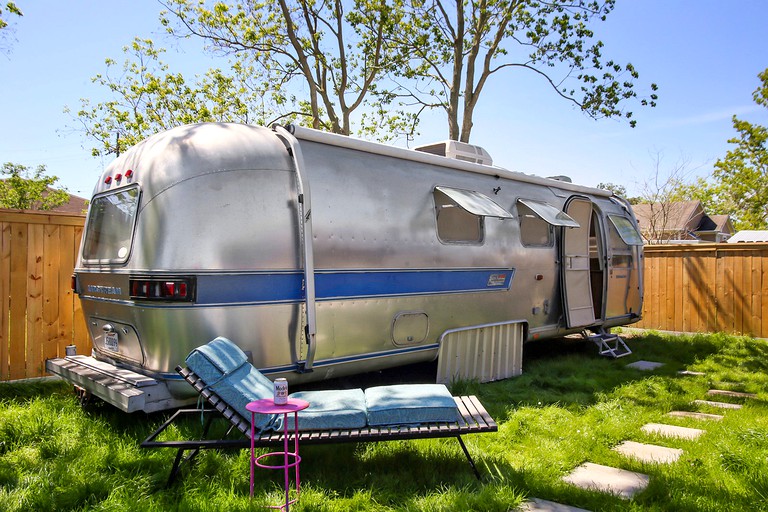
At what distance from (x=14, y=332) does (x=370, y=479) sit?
4626 mm

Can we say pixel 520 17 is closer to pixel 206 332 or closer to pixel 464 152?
pixel 464 152

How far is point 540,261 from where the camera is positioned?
760 centimetres

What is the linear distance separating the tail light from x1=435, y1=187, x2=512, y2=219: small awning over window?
298cm

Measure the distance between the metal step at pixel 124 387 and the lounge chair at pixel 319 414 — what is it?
0.46 m

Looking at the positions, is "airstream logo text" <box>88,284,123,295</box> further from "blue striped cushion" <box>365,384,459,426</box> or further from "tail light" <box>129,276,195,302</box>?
"blue striped cushion" <box>365,384,459,426</box>

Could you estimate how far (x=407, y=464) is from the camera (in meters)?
3.90

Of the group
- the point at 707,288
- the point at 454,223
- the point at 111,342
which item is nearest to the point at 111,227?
the point at 111,342

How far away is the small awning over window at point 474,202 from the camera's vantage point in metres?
5.93

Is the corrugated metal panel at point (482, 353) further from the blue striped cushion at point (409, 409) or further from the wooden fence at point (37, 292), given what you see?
the wooden fence at point (37, 292)

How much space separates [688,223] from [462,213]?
37162 mm

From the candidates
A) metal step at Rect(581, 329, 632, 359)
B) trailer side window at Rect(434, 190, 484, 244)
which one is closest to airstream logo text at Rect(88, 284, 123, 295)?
trailer side window at Rect(434, 190, 484, 244)

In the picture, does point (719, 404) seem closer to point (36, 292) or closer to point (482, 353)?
point (482, 353)

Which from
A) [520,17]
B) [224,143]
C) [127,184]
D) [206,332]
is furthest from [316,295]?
[520,17]

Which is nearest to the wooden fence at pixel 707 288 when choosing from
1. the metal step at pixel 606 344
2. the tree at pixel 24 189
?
the metal step at pixel 606 344
